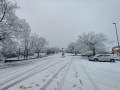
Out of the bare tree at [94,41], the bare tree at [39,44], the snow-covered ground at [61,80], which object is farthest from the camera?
the bare tree at [39,44]

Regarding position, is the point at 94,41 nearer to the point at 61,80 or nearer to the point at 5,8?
the point at 61,80

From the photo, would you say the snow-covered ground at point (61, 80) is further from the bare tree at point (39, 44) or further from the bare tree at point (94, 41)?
the bare tree at point (39, 44)

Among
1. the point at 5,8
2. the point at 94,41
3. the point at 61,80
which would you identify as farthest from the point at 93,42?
the point at 5,8

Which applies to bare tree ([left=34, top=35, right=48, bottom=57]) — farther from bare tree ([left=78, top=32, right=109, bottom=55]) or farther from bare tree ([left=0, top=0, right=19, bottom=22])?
bare tree ([left=0, top=0, right=19, bottom=22])

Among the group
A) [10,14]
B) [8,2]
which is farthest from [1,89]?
[8,2]

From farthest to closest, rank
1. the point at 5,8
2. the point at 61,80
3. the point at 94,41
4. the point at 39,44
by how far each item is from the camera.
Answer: the point at 39,44, the point at 94,41, the point at 5,8, the point at 61,80

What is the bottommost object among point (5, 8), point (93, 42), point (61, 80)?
point (61, 80)

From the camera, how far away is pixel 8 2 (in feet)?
33.5

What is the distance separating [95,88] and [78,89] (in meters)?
0.85

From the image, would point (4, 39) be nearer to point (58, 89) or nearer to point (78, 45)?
point (58, 89)

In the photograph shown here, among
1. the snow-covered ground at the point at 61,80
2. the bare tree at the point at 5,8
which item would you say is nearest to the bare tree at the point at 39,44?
the bare tree at the point at 5,8

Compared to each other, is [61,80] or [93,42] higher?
[93,42]

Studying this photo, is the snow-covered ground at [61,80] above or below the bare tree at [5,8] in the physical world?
below

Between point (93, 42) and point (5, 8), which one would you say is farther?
point (93, 42)
